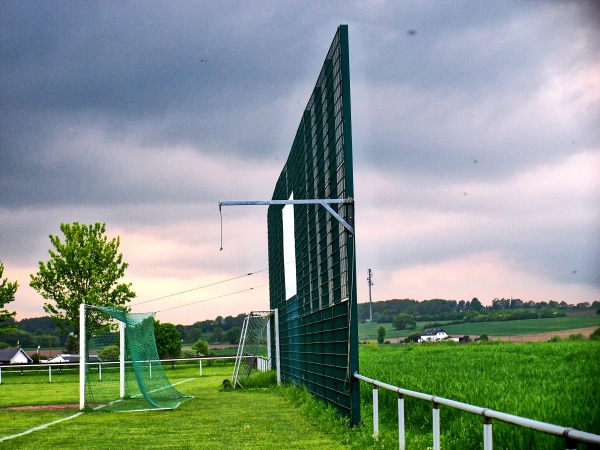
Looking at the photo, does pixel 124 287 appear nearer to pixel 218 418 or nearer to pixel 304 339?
pixel 304 339

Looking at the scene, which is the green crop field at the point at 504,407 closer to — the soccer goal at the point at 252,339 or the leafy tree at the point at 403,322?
the soccer goal at the point at 252,339

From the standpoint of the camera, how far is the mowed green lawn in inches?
418

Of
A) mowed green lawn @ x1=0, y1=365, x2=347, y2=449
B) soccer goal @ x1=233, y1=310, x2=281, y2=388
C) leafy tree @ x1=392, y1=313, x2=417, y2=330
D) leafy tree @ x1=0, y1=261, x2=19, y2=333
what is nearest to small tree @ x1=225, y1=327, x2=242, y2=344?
leafy tree @ x1=392, y1=313, x2=417, y2=330

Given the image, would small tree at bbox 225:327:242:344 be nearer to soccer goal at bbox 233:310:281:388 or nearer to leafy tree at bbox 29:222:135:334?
leafy tree at bbox 29:222:135:334

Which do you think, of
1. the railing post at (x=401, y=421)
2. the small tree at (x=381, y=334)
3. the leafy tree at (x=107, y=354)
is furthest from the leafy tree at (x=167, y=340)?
the railing post at (x=401, y=421)

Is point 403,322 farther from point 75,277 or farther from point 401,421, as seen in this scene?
point 401,421

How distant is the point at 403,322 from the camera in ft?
315

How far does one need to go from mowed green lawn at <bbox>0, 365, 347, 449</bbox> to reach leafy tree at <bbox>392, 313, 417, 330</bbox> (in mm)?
76990

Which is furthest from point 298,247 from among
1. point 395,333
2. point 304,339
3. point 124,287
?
point 395,333

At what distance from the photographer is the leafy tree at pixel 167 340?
234 ft

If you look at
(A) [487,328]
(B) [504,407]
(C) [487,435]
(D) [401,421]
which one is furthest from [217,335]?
(C) [487,435]

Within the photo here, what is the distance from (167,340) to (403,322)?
107 ft

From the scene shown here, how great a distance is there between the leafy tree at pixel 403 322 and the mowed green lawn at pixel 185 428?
253 ft

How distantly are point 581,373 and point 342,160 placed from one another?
25.0 feet
